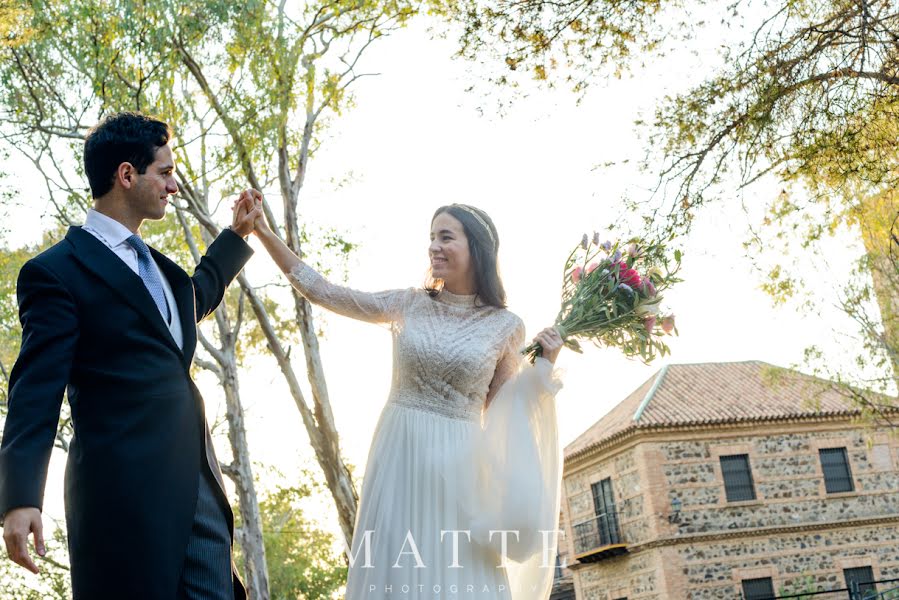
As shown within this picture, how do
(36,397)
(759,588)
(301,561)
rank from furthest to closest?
(301,561)
(759,588)
(36,397)

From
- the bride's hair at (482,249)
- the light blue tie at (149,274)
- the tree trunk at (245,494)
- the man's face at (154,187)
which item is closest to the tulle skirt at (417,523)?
the bride's hair at (482,249)

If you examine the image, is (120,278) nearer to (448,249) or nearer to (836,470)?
(448,249)

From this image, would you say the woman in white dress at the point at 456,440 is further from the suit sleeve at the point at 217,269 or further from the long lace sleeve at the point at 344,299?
the suit sleeve at the point at 217,269

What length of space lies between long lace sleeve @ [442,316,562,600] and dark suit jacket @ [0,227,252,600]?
108 centimetres

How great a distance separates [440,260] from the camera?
12.9ft

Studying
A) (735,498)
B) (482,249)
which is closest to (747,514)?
(735,498)

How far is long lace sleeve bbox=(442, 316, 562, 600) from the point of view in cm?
358

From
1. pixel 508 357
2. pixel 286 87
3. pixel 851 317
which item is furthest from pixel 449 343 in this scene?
pixel 851 317

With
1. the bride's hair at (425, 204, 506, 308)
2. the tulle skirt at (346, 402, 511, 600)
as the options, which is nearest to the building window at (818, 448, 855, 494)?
the bride's hair at (425, 204, 506, 308)

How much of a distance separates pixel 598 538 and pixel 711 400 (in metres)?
5.11

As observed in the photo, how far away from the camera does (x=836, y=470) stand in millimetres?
29406

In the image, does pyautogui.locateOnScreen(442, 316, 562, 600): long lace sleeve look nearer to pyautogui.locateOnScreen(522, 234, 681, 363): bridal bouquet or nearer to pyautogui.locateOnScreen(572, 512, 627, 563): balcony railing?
pyautogui.locateOnScreen(522, 234, 681, 363): bridal bouquet

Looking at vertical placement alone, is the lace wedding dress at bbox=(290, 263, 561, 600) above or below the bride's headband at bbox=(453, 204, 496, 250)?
below

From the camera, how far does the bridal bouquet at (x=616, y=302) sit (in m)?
3.91
